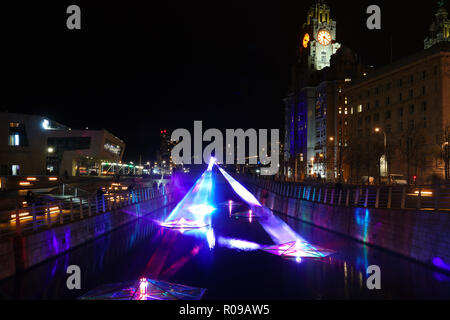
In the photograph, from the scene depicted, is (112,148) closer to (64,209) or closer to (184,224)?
(184,224)

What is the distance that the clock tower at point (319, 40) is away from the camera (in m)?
152

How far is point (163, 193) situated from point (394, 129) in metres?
51.0

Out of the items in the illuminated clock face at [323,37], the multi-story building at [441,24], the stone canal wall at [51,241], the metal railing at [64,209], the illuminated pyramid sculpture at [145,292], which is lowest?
the illuminated pyramid sculpture at [145,292]

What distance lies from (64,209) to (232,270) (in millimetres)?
10664

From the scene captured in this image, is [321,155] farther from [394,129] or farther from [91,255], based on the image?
[91,255]

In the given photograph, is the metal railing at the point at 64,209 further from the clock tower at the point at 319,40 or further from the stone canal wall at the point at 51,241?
the clock tower at the point at 319,40

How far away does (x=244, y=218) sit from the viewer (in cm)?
3422

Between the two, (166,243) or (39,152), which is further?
(39,152)

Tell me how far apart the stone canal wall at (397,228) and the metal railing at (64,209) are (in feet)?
44.1

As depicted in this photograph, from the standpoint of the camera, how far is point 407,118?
7194 cm

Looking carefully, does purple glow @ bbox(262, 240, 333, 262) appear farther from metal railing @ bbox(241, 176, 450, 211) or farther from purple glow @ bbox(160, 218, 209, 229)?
purple glow @ bbox(160, 218, 209, 229)

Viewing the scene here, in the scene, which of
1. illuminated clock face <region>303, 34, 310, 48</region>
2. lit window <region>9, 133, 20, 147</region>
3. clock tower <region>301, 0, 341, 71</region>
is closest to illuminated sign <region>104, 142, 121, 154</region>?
lit window <region>9, 133, 20, 147</region>

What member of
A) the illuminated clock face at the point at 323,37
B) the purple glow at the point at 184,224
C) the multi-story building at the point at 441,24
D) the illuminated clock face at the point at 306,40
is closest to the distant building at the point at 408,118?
the purple glow at the point at 184,224
